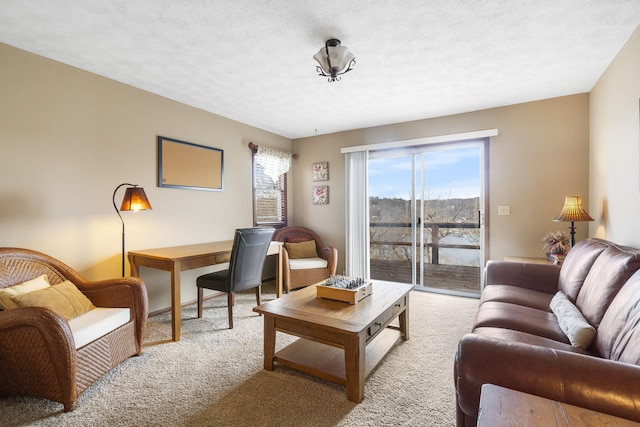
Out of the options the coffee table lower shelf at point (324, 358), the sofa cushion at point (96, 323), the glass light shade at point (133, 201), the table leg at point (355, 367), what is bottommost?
the coffee table lower shelf at point (324, 358)

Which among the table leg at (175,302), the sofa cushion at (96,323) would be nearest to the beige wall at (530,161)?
the table leg at (175,302)

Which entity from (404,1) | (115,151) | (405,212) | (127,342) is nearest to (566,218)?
(405,212)

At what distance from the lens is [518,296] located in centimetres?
219

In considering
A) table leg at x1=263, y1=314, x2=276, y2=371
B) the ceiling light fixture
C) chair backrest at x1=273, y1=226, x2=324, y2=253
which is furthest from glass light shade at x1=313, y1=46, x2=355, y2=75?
chair backrest at x1=273, y1=226, x2=324, y2=253

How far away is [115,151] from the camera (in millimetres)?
2840

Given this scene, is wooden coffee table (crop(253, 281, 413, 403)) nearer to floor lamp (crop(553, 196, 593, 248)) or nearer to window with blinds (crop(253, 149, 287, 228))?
floor lamp (crop(553, 196, 593, 248))

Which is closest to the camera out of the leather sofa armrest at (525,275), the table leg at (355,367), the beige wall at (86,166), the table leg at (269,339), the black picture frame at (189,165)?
the table leg at (355,367)

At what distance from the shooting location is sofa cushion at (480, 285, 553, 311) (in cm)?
207

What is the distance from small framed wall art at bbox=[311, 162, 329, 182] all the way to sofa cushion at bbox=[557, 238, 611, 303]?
3256 millimetres

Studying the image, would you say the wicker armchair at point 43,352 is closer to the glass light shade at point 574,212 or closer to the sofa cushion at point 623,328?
the sofa cushion at point 623,328

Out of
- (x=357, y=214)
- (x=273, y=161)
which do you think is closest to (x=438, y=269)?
(x=357, y=214)

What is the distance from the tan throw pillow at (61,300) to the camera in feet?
5.94

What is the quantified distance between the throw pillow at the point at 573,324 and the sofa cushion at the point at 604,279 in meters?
0.05

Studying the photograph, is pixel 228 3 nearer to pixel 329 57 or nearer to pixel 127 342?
pixel 329 57
